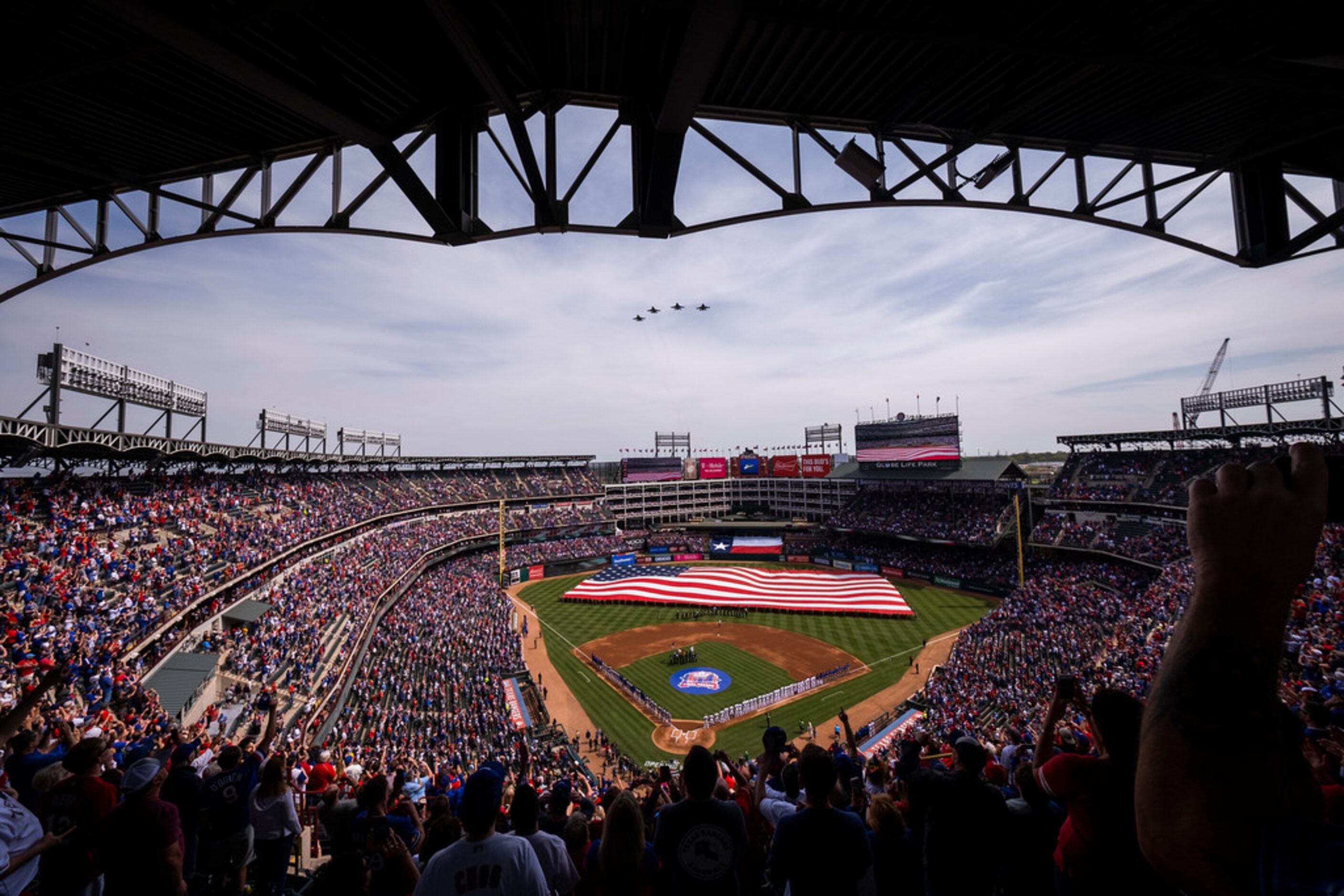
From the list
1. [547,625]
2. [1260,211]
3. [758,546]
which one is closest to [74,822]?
[1260,211]

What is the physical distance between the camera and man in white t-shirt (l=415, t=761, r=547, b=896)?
2.98 meters

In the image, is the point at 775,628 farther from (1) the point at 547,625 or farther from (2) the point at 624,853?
(2) the point at 624,853

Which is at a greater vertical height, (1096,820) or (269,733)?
(1096,820)

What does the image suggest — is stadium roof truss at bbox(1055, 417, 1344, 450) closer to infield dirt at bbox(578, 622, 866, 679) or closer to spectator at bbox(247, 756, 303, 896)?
infield dirt at bbox(578, 622, 866, 679)

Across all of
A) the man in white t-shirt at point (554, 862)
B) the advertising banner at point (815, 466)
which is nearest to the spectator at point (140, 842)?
the man in white t-shirt at point (554, 862)

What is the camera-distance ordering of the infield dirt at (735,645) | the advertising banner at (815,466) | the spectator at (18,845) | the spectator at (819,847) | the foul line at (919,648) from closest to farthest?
1. the spectator at (819,847)
2. the spectator at (18,845)
3. the foul line at (919,648)
4. the infield dirt at (735,645)
5. the advertising banner at (815,466)

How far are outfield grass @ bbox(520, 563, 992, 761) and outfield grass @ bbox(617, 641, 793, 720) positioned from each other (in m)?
0.91

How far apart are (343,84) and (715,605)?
38.9 m

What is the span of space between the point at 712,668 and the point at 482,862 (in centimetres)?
2835

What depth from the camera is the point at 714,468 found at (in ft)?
263

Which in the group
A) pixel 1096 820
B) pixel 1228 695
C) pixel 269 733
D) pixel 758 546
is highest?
pixel 1228 695

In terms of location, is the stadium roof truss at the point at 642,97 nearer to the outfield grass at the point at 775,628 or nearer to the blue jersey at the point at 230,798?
the blue jersey at the point at 230,798

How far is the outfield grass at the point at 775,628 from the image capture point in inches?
913

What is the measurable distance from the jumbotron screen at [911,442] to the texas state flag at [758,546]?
44.3 feet
